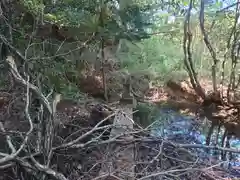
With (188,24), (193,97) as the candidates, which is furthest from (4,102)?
(193,97)

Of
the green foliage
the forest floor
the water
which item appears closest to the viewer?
the forest floor

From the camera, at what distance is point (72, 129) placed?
285cm

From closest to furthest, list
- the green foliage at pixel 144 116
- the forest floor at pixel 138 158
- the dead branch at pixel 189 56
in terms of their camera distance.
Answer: the forest floor at pixel 138 158 → the green foliage at pixel 144 116 → the dead branch at pixel 189 56

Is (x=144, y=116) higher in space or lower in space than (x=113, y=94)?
lower

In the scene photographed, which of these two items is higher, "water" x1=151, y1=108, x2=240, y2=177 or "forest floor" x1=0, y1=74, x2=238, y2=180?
"forest floor" x1=0, y1=74, x2=238, y2=180

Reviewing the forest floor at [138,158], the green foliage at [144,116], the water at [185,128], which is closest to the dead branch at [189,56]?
the water at [185,128]

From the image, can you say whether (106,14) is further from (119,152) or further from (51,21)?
(119,152)

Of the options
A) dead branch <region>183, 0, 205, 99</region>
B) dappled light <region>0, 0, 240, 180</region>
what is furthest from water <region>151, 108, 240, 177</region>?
dead branch <region>183, 0, 205, 99</region>

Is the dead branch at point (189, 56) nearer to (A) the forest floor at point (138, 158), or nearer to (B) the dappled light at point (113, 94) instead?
(B) the dappled light at point (113, 94)

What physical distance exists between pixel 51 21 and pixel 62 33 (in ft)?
2.31

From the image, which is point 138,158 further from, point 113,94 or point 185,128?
point 113,94

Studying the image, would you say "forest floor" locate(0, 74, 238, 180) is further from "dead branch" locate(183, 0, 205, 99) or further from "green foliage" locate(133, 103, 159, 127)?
"dead branch" locate(183, 0, 205, 99)

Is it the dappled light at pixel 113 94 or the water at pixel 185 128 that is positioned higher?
the dappled light at pixel 113 94

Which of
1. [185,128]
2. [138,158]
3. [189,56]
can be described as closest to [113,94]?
[185,128]
